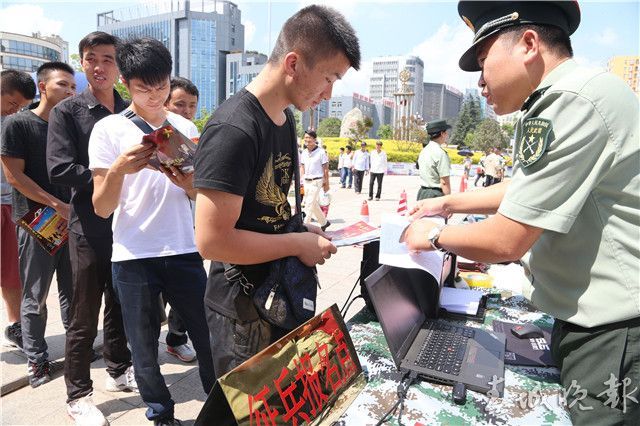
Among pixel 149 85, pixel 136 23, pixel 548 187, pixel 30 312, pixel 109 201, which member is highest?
pixel 136 23

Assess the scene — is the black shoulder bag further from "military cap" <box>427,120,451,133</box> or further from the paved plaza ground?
"military cap" <box>427,120,451,133</box>

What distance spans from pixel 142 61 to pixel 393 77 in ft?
384

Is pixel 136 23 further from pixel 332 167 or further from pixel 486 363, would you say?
pixel 486 363

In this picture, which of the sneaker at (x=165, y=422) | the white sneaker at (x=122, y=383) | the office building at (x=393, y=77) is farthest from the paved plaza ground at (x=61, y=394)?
the office building at (x=393, y=77)

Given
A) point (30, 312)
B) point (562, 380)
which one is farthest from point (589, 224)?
point (30, 312)

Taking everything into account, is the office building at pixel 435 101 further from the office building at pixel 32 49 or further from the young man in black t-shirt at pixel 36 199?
the young man in black t-shirt at pixel 36 199

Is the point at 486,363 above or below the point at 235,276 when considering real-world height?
below

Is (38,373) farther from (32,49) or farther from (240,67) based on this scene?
(240,67)

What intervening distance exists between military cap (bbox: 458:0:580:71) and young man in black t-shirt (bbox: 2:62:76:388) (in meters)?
2.78

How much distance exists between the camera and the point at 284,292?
142 centimetres

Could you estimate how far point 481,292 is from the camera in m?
2.21

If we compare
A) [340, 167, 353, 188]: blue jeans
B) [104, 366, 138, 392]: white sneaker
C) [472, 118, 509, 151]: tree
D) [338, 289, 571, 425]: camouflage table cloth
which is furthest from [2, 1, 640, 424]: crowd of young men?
[472, 118, 509, 151]: tree

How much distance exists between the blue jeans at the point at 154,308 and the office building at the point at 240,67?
7659 cm

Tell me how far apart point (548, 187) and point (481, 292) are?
1.22 m
